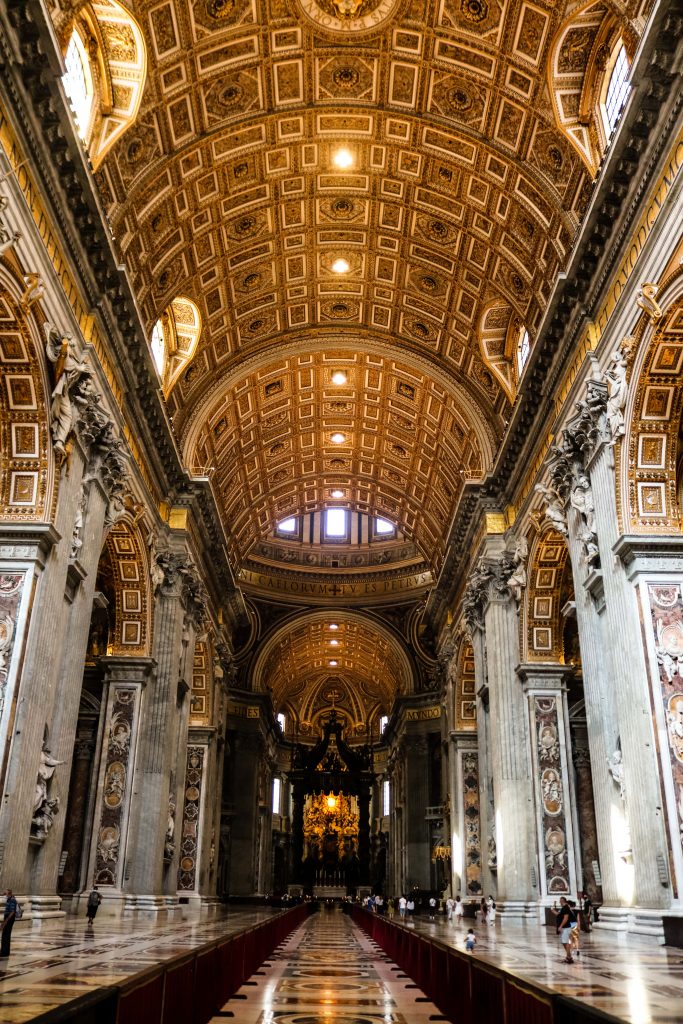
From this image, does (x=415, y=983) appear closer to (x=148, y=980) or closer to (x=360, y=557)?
(x=148, y=980)

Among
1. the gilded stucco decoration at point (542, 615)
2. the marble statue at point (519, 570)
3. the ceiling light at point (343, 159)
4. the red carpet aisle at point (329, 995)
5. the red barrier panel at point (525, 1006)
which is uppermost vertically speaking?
the ceiling light at point (343, 159)

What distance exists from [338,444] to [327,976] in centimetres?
2176

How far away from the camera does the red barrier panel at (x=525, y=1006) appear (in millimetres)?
3890

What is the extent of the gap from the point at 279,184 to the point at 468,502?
8.95 meters

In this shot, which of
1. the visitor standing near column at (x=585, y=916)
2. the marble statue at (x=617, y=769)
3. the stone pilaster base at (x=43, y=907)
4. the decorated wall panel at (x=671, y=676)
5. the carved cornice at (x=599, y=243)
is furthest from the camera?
the visitor standing near column at (x=585, y=916)

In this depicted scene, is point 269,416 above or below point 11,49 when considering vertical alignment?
above

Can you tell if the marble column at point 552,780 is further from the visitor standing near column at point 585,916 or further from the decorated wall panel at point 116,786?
the decorated wall panel at point 116,786

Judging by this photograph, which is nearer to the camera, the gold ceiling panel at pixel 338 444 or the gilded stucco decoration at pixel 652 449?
the gilded stucco decoration at pixel 652 449

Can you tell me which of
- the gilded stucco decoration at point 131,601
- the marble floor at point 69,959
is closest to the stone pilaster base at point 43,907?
the marble floor at point 69,959

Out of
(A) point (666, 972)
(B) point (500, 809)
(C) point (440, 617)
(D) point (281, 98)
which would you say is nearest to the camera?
(A) point (666, 972)

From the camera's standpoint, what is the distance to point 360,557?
44.0 meters

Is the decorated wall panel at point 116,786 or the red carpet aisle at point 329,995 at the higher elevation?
the decorated wall panel at point 116,786

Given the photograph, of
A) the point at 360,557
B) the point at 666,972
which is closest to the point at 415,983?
the point at 666,972

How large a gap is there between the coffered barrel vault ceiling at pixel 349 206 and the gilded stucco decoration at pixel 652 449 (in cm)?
453
